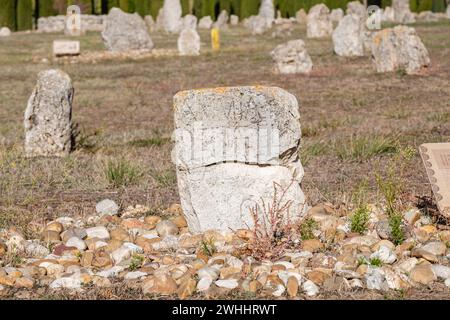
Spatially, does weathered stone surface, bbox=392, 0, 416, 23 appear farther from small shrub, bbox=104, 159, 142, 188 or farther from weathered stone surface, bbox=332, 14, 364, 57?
small shrub, bbox=104, 159, 142, 188

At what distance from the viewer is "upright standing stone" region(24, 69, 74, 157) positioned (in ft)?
33.9

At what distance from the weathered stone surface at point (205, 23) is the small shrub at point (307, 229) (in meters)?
37.2

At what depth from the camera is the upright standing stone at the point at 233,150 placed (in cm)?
608

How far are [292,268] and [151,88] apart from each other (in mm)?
13084

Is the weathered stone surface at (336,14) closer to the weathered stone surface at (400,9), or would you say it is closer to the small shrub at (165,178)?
the weathered stone surface at (400,9)

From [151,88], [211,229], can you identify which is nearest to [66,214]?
[211,229]

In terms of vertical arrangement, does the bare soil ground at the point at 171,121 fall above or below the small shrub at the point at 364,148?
below

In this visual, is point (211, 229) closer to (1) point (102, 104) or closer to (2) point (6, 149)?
(2) point (6, 149)

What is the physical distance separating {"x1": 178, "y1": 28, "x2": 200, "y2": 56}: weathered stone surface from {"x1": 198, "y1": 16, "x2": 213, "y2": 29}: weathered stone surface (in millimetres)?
17738

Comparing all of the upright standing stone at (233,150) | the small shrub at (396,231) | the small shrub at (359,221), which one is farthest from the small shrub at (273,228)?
the small shrub at (396,231)

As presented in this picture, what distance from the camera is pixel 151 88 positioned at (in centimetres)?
1792

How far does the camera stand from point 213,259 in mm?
5395

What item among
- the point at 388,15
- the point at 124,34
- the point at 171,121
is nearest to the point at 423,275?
the point at 171,121

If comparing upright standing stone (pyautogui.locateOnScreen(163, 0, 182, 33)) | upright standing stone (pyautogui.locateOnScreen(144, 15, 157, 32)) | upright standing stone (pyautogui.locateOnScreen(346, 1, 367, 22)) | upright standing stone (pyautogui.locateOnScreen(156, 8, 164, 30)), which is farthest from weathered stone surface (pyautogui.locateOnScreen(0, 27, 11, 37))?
upright standing stone (pyautogui.locateOnScreen(346, 1, 367, 22))
